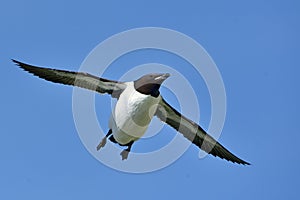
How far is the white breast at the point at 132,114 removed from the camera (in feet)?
66.6

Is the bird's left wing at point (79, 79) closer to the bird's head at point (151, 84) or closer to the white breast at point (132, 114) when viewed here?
the white breast at point (132, 114)

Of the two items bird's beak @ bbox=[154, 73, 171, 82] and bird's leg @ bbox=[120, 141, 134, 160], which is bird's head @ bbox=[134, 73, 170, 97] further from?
bird's leg @ bbox=[120, 141, 134, 160]

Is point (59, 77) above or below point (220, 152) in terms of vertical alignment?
below

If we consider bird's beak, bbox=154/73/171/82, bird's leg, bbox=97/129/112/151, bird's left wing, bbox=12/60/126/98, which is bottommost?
bird's leg, bbox=97/129/112/151

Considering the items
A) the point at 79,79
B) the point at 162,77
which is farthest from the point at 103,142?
the point at 162,77

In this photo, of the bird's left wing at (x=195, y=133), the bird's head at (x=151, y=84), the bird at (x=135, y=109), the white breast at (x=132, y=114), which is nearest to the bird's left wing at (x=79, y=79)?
the bird at (x=135, y=109)

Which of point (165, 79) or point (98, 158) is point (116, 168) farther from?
point (165, 79)

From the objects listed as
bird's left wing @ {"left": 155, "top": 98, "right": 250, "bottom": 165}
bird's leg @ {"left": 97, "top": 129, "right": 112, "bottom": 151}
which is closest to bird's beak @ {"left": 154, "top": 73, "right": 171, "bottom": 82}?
bird's left wing @ {"left": 155, "top": 98, "right": 250, "bottom": 165}

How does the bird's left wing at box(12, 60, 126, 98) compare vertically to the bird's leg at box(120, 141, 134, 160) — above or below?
above

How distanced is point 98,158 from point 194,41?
16.2 feet

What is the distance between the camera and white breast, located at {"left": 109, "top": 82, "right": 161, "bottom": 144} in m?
20.3

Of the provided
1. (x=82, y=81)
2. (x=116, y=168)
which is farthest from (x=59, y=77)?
(x=116, y=168)

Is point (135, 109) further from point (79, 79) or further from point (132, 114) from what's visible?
point (79, 79)

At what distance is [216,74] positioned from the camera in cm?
2069
